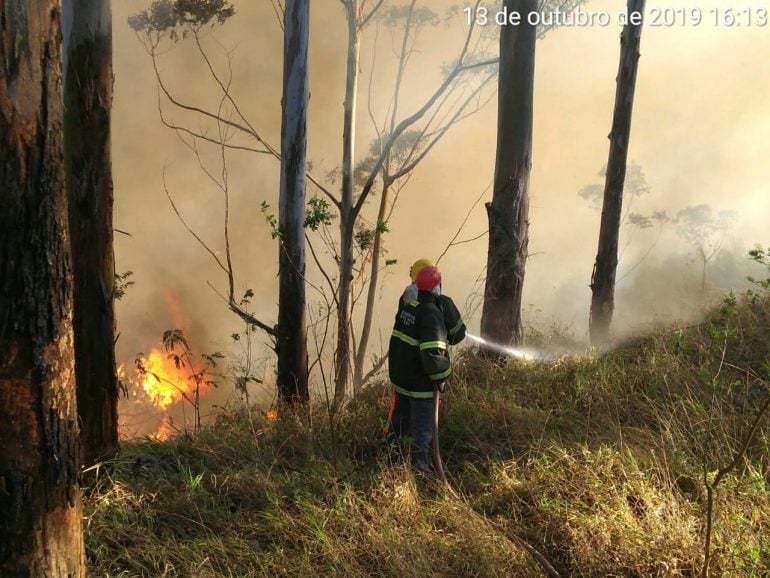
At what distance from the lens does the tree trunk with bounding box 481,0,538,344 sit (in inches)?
287

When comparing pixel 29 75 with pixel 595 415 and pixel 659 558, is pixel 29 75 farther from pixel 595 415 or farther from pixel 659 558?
pixel 595 415

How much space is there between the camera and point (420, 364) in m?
5.07

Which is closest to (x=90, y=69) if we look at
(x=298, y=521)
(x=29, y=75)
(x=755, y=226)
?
(x=29, y=75)

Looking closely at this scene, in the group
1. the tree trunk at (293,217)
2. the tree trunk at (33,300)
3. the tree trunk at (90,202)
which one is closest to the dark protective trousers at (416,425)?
the tree trunk at (293,217)

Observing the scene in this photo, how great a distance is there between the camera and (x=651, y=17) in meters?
26.0

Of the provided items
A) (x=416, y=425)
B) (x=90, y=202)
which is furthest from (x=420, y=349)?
(x=90, y=202)

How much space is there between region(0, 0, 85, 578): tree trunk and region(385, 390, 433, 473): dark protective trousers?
2909mm

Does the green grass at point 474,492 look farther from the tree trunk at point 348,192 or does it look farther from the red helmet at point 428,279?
the tree trunk at point 348,192

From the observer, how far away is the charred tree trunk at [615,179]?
920 cm

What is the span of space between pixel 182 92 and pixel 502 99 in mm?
31179

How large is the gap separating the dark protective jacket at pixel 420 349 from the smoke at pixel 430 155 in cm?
2200

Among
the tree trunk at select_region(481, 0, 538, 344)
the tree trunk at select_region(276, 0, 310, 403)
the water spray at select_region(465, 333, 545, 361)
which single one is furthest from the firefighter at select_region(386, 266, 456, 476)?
the tree trunk at select_region(481, 0, 538, 344)

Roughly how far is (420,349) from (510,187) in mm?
3134

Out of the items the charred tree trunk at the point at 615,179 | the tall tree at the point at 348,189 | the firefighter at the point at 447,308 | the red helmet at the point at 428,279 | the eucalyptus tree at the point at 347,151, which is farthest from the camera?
the charred tree trunk at the point at 615,179
